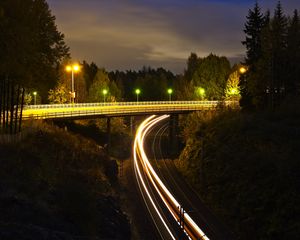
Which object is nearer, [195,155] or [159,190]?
[159,190]

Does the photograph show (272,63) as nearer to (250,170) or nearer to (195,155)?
(195,155)

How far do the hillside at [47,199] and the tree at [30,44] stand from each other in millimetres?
5472

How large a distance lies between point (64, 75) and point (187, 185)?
51771 millimetres

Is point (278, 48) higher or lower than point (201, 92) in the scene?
higher

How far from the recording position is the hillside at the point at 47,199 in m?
20.1

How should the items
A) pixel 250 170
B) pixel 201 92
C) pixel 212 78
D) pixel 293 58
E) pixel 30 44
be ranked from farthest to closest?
pixel 212 78, pixel 201 92, pixel 293 58, pixel 250 170, pixel 30 44

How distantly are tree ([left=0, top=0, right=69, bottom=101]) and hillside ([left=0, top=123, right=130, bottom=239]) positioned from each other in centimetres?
547

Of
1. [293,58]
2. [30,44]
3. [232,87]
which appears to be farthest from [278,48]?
[30,44]

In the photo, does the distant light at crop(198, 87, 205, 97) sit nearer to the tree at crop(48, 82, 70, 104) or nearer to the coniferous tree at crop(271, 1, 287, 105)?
the tree at crop(48, 82, 70, 104)

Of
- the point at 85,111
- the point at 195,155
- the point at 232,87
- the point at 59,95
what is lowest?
the point at 195,155

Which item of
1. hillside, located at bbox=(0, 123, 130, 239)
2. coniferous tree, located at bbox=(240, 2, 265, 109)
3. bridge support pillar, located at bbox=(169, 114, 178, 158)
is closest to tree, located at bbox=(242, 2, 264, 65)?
coniferous tree, located at bbox=(240, 2, 265, 109)

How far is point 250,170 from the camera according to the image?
39.4 meters

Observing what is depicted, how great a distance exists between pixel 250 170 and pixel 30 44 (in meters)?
23.7

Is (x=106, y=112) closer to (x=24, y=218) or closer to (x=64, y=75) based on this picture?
(x=64, y=75)
